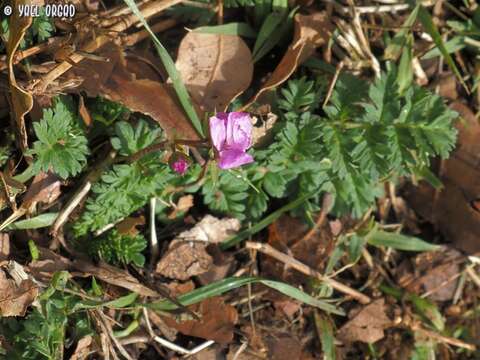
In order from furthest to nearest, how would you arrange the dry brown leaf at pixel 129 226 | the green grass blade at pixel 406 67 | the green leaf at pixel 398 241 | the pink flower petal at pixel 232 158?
the green leaf at pixel 398 241 < the green grass blade at pixel 406 67 < the dry brown leaf at pixel 129 226 < the pink flower petal at pixel 232 158

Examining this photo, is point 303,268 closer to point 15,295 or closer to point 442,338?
point 442,338

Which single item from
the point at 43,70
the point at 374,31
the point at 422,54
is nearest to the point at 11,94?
the point at 43,70

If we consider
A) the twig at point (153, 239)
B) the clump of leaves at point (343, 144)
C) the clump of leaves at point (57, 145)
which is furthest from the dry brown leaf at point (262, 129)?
the clump of leaves at point (57, 145)

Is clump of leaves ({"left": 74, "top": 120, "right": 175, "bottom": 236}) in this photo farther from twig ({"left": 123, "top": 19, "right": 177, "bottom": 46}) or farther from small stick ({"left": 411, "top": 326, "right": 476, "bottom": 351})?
small stick ({"left": 411, "top": 326, "right": 476, "bottom": 351})

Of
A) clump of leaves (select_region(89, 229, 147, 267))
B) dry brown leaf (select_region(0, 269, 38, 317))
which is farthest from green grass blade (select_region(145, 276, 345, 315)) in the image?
dry brown leaf (select_region(0, 269, 38, 317))

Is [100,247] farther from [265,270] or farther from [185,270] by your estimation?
[265,270]

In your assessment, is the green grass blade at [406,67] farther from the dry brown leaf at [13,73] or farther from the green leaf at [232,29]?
the dry brown leaf at [13,73]
